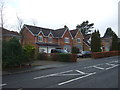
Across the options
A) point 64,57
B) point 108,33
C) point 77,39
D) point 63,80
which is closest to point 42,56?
point 64,57

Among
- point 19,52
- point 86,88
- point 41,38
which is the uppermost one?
point 41,38

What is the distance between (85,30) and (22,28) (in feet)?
159

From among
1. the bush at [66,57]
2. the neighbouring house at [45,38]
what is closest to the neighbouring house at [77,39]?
the neighbouring house at [45,38]

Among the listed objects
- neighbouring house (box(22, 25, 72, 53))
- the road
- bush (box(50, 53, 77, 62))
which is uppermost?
neighbouring house (box(22, 25, 72, 53))

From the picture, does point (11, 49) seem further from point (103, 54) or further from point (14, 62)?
point (103, 54)

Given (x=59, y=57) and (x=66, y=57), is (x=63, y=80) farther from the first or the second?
(x=59, y=57)

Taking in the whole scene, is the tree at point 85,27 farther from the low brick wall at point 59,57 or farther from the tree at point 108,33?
the low brick wall at point 59,57

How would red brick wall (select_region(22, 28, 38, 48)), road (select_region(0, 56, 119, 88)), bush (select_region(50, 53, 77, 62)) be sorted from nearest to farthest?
road (select_region(0, 56, 119, 88))
bush (select_region(50, 53, 77, 62))
red brick wall (select_region(22, 28, 38, 48))

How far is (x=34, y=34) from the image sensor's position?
38312mm

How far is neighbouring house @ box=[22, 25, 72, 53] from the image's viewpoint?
38.3 m

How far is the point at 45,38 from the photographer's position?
4069 centimetres

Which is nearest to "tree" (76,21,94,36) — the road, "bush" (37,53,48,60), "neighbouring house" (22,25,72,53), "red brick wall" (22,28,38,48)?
"neighbouring house" (22,25,72,53)

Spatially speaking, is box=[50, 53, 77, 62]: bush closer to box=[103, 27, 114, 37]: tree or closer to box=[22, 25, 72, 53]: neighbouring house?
box=[22, 25, 72, 53]: neighbouring house

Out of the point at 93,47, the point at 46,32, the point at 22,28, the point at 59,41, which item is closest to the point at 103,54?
the point at 93,47
